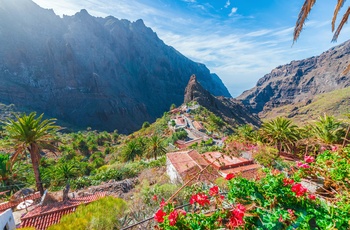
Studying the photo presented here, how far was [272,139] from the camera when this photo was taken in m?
18.5

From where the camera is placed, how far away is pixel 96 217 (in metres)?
5.05

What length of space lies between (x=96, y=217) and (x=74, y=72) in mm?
128985

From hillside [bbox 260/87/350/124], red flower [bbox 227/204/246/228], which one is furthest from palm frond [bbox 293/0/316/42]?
hillside [bbox 260/87/350/124]

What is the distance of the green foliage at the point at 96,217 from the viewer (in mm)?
4887

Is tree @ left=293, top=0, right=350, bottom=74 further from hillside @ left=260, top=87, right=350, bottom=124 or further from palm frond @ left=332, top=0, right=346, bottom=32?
hillside @ left=260, top=87, right=350, bottom=124

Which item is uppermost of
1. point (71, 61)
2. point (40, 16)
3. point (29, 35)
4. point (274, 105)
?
point (40, 16)

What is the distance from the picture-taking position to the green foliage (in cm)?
489

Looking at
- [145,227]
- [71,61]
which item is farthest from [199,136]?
[71,61]

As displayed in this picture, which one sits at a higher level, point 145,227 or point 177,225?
point 177,225

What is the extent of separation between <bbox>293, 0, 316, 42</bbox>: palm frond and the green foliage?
5844mm

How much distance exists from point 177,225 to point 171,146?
3681cm

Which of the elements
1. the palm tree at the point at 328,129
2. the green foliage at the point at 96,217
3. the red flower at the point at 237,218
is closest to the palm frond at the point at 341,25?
the red flower at the point at 237,218

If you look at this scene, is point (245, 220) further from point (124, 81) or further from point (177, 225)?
point (124, 81)

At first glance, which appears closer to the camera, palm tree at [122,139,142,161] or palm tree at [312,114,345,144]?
palm tree at [312,114,345,144]
